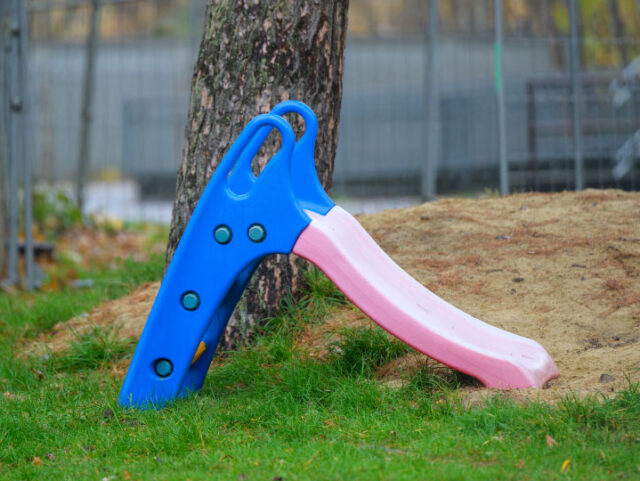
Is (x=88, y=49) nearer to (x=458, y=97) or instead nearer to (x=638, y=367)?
(x=458, y=97)

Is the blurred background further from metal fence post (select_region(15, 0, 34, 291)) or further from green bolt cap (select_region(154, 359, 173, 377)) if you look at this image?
green bolt cap (select_region(154, 359, 173, 377))

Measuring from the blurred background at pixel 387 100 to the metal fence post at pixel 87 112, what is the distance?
0.02m

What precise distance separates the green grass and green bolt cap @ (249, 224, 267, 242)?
613 mm

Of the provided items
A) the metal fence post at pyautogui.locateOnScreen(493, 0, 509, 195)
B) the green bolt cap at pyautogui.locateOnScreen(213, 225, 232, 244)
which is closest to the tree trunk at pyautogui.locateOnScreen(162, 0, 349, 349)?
the green bolt cap at pyautogui.locateOnScreen(213, 225, 232, 244)

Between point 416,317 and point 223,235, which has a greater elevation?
point 223,235

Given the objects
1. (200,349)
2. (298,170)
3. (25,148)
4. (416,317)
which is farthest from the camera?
(25,148)

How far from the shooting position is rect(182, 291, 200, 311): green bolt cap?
304cm

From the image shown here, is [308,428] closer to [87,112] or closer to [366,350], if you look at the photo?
[366,350]

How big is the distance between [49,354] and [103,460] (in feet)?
5.14

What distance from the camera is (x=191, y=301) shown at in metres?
3.05

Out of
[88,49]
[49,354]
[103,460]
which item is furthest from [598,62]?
[103,460]

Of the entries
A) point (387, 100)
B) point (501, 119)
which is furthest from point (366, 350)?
point (387, 100)

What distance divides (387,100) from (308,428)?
9.67 m

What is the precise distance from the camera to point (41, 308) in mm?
4895
